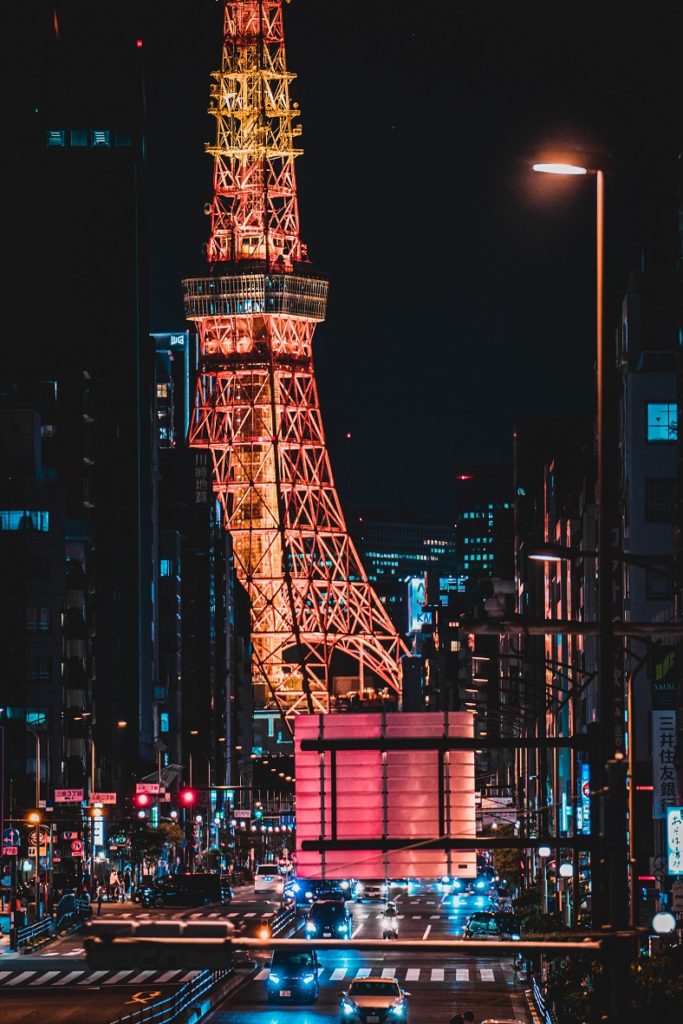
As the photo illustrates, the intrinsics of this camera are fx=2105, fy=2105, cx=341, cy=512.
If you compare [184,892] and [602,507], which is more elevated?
[602,507]

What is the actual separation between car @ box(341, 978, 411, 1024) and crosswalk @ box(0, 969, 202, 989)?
16.1 m

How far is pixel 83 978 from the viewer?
207 feet

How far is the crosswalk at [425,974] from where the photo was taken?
62.5 metres

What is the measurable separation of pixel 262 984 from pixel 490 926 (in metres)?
10.4

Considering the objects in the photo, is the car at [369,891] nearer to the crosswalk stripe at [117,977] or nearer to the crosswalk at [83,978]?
the crosswalk stripe at [117,977]

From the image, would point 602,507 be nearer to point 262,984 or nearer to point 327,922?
point 262,984

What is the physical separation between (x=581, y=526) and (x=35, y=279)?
72.1 m

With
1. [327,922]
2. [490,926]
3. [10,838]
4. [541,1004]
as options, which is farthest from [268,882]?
[541,1004]

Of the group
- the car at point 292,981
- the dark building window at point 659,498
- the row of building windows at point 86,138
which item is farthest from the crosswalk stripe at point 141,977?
the row of building windows at point 86,138

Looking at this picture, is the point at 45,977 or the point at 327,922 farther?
the point at 327,922

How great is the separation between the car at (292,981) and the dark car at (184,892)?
40493 mm

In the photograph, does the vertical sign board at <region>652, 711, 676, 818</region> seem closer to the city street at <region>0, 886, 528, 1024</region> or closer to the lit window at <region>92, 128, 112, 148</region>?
the city street at <region>0, 886, 528, 1024</region>

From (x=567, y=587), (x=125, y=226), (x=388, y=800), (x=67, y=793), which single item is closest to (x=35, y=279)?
(x=125, y=226)

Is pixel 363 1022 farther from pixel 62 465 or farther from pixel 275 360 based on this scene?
pixel 275 360
